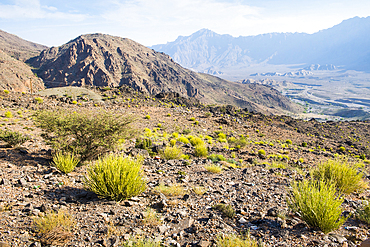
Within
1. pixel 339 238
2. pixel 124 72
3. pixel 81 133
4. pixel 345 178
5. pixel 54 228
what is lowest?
pixel 345 178

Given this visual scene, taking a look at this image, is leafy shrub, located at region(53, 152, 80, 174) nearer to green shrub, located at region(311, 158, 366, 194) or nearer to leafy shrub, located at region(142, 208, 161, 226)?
leafy shrub, located at region(142, 208, 161, 226)

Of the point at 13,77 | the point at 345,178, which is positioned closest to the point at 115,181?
the point at 345,178

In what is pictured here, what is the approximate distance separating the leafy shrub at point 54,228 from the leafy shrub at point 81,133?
3.10 metres

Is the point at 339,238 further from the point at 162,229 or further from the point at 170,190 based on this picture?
the point at 170,190

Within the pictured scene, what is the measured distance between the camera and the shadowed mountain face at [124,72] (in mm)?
98750

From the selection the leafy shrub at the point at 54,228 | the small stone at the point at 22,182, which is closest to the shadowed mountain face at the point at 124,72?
the small stone at the point at 22,182

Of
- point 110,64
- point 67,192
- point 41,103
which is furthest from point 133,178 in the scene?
point 110,64

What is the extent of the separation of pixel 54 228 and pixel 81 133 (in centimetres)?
376

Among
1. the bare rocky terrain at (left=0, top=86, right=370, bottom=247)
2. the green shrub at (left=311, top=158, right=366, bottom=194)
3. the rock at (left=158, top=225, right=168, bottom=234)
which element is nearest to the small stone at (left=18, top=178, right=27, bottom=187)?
the bare rocky terrain at (left=0, top=86, right=370, bottom=247)

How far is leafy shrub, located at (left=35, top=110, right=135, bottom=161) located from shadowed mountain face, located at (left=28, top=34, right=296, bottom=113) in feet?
309

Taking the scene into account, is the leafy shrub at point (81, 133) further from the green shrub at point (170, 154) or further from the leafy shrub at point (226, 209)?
the leafy shrub at point (226, 209)

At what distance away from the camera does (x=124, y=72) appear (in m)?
109

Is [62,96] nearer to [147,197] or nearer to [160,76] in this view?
[147,197]

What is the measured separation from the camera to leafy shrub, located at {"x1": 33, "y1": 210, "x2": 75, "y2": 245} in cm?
321
